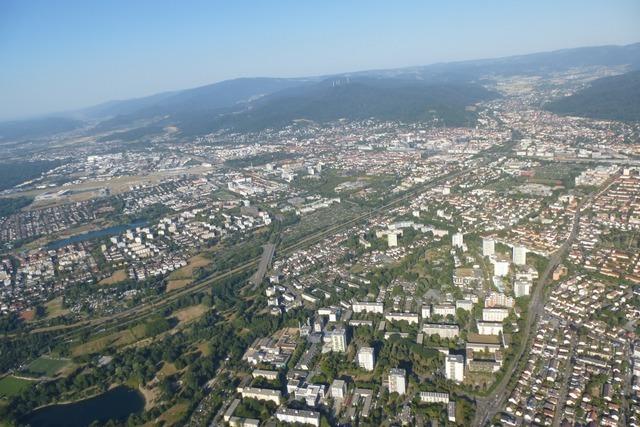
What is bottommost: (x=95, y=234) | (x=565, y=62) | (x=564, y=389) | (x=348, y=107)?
(x=95, y=234)

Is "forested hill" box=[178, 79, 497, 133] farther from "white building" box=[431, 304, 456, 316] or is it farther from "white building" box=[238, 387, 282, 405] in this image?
"white building" box=[238, 387, 282, 405]

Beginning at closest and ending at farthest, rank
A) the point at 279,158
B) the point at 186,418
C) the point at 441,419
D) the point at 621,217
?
the point at 441,419 → the point at 186,418 → the point at 621,217 → the point at 279,158

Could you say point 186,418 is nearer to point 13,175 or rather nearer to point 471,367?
point 471,367

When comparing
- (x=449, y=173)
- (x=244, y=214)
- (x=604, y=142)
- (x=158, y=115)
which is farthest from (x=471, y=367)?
(x=158, y=115)

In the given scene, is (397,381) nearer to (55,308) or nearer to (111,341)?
(111,341)

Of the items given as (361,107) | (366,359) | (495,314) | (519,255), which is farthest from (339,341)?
(361,107)

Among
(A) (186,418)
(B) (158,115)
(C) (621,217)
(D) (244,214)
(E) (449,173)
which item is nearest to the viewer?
(A) (186,418)
